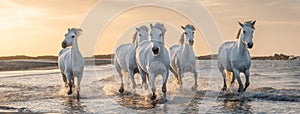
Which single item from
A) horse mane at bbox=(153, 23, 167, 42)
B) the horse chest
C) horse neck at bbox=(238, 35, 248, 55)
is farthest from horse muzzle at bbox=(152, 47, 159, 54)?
the horse chest

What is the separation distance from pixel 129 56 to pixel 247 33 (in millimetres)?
4357

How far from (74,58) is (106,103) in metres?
2.17

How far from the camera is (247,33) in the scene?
44.6 ft

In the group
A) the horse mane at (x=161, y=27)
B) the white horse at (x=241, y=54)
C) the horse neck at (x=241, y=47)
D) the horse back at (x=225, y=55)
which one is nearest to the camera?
the horse mane at (x=161, y=27)

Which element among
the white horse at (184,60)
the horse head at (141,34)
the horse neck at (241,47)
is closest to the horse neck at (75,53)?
the horse head at (141,34)

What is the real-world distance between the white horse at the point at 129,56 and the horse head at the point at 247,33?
3604 mm

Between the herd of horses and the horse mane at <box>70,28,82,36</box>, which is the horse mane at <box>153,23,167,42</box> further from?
the horse mane at <box>70,28,82,36</box>

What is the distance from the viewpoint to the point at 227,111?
11117mm

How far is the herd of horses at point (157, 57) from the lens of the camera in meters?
12.7

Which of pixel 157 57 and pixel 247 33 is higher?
pixel 247 33

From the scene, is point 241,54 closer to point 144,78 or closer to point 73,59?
point 144,78

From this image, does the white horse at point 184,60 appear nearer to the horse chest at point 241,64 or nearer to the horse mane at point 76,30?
the horse chest at point 241,64

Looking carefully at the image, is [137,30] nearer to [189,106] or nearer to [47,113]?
[189,106]

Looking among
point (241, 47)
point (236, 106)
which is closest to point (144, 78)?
point (241, 47)
